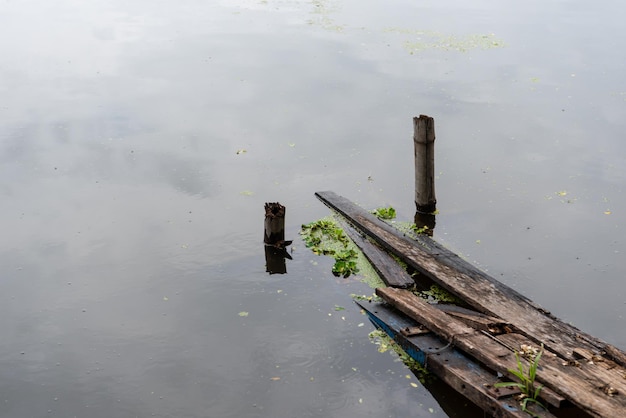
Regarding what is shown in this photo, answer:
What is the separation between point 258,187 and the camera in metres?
13.1

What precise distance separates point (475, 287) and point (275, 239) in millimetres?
3188

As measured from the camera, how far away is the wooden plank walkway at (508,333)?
681 centimetres

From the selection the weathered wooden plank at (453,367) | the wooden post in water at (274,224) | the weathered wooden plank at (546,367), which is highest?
the wooden post in water at (274,224)

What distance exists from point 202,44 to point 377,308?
14.9 metres

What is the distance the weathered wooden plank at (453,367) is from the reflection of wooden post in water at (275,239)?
2088 millimetres

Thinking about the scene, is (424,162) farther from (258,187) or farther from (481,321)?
(481,321)

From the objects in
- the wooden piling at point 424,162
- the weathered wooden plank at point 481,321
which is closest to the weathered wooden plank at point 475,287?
the weathered wooden plank at point 481,321

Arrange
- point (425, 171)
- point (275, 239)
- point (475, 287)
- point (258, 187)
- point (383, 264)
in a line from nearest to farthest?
1. point (475, 287)
2. point (383, 264)
3. point (275, 239)
4. point (425, 171)
5. point (258, 187)

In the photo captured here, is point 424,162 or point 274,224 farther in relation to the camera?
point 424,162

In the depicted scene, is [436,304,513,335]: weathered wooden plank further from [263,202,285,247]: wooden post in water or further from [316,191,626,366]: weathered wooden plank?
[263,202,285,247]: wooden post in water

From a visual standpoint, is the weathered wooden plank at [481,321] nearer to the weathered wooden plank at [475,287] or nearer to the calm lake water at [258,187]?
the weathered wooden plank at [475,287]

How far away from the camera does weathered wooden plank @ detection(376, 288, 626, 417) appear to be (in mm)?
6578

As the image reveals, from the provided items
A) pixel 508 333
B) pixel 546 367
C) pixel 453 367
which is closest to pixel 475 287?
pixel 508 333

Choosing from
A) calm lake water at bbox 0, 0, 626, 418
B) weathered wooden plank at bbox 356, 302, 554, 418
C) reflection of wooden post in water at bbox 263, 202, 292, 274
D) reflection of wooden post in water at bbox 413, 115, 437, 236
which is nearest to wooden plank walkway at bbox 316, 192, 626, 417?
weathered wooden plank at bbox 356, 302, 554, 418
